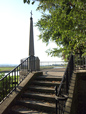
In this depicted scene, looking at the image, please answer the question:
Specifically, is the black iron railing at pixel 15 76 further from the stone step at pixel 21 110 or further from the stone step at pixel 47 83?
the stone step at pixel 47 83

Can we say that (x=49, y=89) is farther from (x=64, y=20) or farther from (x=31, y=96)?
(x=64, y=20)

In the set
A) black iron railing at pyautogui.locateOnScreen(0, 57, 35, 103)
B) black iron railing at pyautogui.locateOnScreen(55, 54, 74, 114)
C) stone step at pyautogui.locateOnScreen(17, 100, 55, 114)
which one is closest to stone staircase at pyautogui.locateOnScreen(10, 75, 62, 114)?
stone step at pyautogui.locateOnScreen(17, 100, 55, 114)

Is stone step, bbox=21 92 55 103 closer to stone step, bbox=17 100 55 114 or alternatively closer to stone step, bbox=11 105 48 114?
stone step, bbox=17 100 55 114

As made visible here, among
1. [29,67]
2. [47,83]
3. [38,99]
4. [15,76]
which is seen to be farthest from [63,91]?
[29,67]

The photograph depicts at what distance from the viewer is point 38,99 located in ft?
17.0

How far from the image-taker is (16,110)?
4586 mm

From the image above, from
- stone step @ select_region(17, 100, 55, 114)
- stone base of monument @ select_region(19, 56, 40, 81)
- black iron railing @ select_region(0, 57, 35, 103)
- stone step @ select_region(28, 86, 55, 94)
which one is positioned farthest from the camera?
stone base of monument @ select_region(19, 56, 40, 81)

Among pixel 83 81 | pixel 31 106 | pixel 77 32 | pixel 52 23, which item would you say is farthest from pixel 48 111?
pixel 52 23

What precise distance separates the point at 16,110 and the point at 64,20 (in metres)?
4.18

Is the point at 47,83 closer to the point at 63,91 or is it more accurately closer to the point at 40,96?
→ the point at 40,96

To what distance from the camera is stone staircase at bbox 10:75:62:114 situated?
4504mm

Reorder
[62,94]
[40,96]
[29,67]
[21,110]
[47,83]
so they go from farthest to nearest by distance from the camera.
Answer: [29,67] → [47,83] → [40,96] → [21,110] → [62,94]

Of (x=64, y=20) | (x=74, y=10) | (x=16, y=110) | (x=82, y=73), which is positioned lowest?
(x=16, y=110)

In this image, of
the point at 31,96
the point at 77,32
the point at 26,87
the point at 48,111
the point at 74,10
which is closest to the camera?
the point at 48,111
